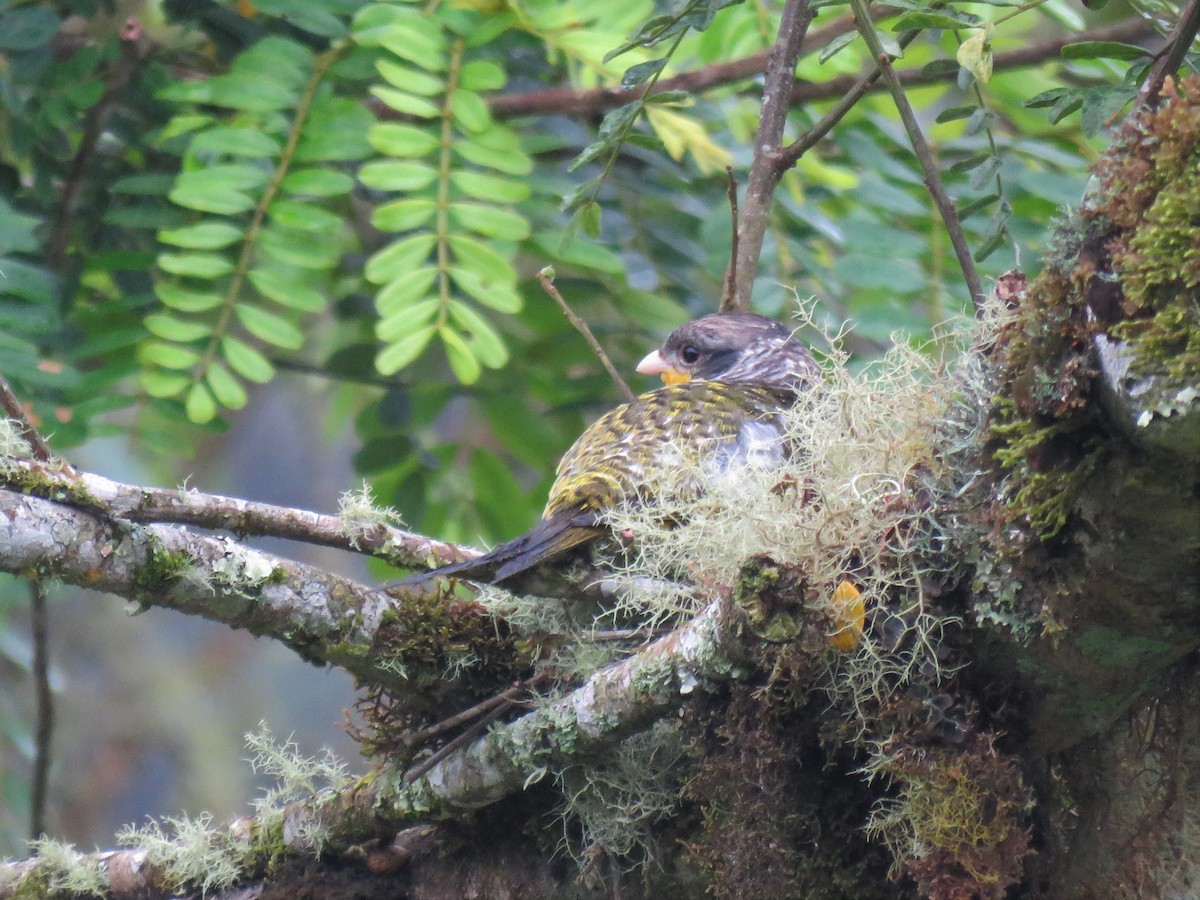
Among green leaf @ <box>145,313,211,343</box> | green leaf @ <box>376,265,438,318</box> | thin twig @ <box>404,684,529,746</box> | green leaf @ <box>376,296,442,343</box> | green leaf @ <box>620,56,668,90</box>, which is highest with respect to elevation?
green leaf @ <box>145,313,211,343</box>

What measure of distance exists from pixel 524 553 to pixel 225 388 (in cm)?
149

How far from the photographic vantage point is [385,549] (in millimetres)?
2693

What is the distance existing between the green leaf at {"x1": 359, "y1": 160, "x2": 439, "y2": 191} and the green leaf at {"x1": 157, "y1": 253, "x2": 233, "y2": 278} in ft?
1.64

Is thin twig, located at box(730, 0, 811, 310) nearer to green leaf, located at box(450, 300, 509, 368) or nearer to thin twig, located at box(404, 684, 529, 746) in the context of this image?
green leaf, located at box(450, 300, 509, 368)

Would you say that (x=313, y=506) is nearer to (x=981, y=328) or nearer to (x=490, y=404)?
(x=490, y=404)

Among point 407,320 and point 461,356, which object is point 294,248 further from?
point 461,356

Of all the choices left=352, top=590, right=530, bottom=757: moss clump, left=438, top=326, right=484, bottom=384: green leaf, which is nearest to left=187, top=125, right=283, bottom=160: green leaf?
left=438, top=326, right=484, bottom=384: green leaf

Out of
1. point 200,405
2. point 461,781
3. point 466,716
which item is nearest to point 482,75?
point 200,405

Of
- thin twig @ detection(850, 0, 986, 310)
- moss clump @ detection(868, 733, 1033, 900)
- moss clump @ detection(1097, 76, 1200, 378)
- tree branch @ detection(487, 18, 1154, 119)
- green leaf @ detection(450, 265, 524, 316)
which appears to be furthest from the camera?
tree branch @ detection(487, 18, 1154, 119)

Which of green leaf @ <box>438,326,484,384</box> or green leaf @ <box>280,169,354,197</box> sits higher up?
green leaf @ <box>280,169,354,197</box>

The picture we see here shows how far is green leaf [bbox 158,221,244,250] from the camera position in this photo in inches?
138

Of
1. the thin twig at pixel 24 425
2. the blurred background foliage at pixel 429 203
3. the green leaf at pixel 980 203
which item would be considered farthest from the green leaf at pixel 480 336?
the thin twig at pixel 24 425

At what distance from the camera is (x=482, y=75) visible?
3.73m

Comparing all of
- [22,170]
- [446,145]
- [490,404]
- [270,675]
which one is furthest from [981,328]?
[270,675]
